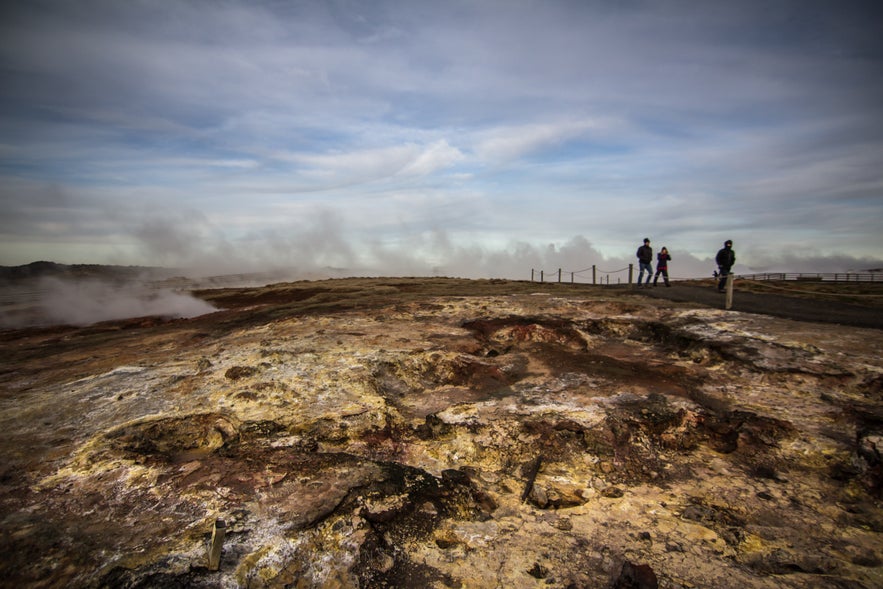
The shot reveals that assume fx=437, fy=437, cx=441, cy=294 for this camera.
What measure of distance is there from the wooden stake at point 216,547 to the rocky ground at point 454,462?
0.07 meters

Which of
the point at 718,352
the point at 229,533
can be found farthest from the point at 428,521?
the point at 718,352

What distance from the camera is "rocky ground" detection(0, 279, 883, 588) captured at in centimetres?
313

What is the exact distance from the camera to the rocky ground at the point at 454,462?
3135 mm

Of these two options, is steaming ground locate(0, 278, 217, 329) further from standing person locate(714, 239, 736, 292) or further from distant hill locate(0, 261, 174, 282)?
distant hill locate(0, 261, 174, 282)

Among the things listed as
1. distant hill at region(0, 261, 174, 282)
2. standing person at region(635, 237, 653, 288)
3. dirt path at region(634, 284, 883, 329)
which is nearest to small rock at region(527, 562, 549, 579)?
dirt path at region(634, 284, 883, 329)

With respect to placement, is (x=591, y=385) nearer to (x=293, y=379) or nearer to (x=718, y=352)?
(x=718, y=352)

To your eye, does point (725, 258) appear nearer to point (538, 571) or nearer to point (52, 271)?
point (538, 571)

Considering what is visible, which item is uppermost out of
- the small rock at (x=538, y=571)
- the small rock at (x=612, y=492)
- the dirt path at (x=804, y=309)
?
the dirt path at (x=804, y=309)

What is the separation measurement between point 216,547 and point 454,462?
2.25m

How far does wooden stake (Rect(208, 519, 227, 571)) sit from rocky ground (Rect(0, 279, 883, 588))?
0.07m

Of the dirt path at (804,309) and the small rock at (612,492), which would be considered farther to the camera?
the dirt path at (804,309)

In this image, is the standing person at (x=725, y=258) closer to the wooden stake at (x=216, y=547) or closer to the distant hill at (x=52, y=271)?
the wooden stake at (x=216, y=547)

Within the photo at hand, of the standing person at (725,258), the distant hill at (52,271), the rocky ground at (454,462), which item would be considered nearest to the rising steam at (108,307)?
the rocky ground at (454,462)

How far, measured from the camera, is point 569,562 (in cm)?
322
